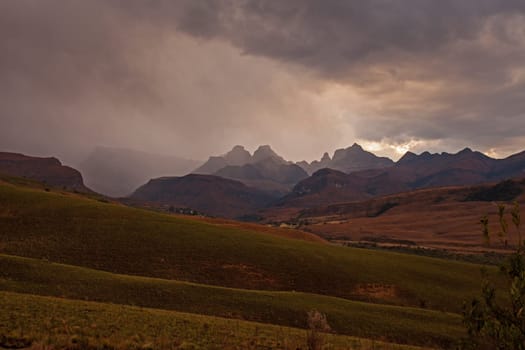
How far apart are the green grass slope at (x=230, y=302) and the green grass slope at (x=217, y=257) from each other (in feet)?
28.4

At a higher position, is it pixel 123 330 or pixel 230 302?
pixel 123 330

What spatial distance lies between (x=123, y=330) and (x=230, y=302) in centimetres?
1772

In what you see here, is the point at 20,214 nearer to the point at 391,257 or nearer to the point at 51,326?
the point at 51,326

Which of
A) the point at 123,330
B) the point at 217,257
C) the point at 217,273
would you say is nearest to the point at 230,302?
the point at 217,273

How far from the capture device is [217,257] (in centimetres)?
6262

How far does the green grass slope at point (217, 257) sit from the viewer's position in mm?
55625

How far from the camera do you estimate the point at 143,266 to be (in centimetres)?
5550

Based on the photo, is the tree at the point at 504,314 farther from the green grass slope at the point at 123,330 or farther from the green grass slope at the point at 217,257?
the green grass slope at the point at 217,257

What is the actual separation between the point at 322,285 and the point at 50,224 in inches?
1918

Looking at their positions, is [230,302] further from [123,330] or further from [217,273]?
[123,330]

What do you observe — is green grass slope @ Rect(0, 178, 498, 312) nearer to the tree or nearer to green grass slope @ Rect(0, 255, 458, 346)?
green grass slope @ Rect(0, 255, 458, 346)

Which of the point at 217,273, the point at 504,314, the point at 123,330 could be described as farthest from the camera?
the point at 217,273

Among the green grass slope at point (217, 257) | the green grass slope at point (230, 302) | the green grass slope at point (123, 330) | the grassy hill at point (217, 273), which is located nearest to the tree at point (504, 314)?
the green grass slope at point (123, 330)

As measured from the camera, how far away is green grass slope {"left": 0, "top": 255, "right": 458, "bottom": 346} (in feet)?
126
